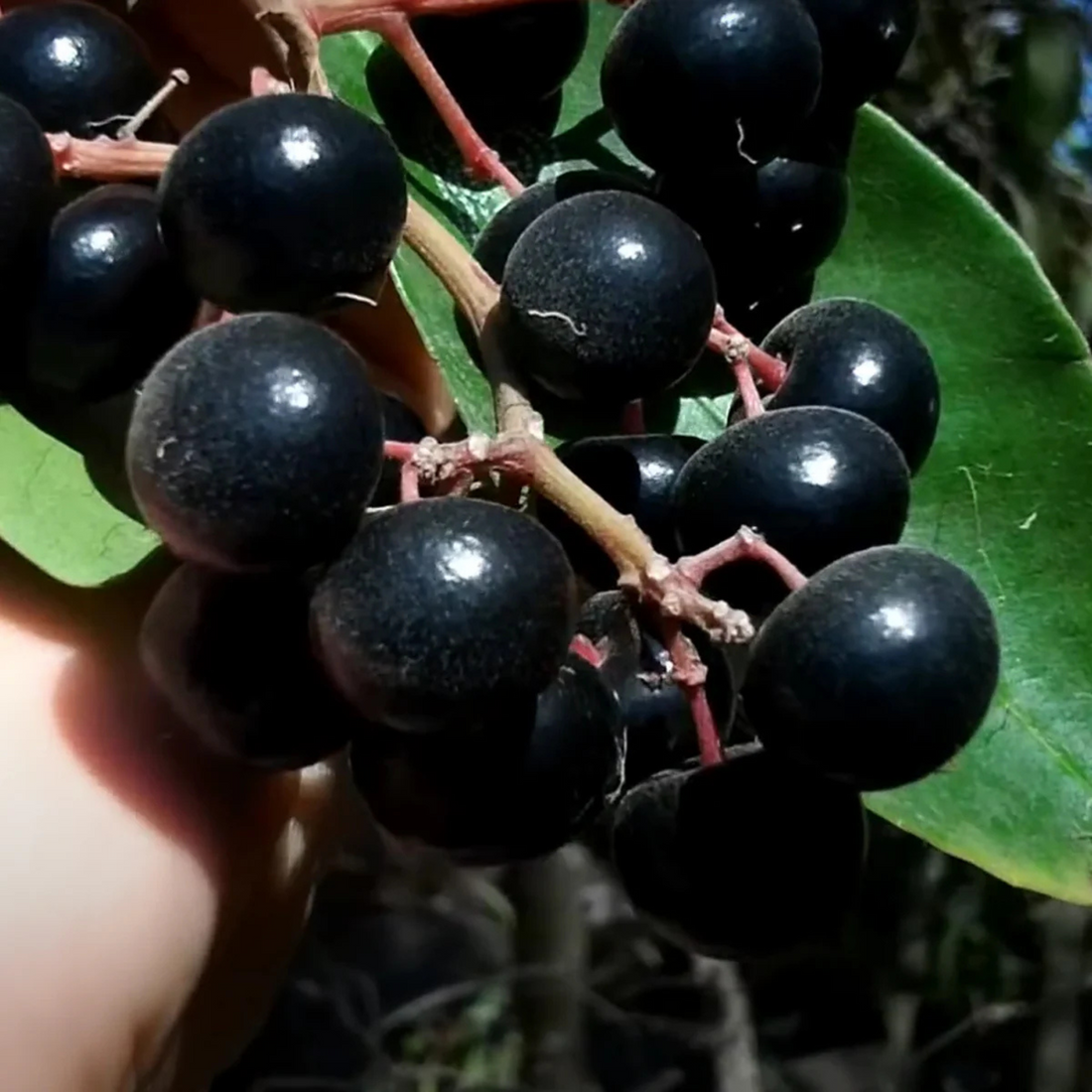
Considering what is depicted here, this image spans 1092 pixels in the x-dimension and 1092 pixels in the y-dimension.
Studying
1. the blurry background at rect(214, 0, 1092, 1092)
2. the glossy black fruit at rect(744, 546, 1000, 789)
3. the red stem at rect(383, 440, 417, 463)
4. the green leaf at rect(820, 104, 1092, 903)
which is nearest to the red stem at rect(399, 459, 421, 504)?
the red stem at rect(383, 440, 417, 463)

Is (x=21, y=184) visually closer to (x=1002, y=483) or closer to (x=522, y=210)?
(x=522, y=210)

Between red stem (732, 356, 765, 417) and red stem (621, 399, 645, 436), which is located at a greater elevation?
red stem (732, 356, 765, 417)

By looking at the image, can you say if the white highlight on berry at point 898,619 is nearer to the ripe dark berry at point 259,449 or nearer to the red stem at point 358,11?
the ripe dark berry at point 259,449

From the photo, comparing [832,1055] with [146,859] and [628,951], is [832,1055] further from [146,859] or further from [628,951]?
[146,859]

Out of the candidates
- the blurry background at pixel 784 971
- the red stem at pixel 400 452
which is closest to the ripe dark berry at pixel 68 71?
the red stem at pixel 400 452

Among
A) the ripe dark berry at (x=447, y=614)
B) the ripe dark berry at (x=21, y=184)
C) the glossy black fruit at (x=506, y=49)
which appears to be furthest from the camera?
the glossy black fruit at (x=506, y=49)

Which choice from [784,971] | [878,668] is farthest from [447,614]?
[784,971]

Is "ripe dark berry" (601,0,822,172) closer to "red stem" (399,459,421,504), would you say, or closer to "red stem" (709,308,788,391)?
"red stem" (709,308,788,391)
